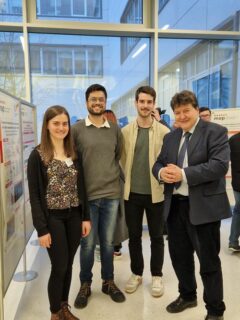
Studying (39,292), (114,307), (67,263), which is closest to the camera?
(67,263)

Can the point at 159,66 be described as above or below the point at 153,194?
above

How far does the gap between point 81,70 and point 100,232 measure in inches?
109

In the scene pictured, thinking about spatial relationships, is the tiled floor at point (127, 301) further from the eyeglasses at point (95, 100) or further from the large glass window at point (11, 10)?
the large glass window at point (11, 10)

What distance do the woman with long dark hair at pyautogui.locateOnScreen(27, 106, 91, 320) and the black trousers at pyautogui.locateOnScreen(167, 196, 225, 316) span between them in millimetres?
657

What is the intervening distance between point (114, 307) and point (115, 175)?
1.02 m

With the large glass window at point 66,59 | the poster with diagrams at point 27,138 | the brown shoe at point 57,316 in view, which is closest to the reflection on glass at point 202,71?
the large glass window at point 66,59

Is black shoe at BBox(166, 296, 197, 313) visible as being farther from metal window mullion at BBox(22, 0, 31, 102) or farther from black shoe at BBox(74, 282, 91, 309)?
metal window mullion at BBox(22, 0, 31, 102)

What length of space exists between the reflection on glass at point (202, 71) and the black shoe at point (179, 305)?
2.99 m

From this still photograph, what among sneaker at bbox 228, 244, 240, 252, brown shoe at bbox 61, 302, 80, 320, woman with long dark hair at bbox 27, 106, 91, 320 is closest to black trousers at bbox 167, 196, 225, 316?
woman with long dark hair at bbox 27, 106, 91, 320

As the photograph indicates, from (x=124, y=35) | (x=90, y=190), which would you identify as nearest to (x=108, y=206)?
(x=90, y=190)

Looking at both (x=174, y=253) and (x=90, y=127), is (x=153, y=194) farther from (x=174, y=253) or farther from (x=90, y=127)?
(x=90, y=127)

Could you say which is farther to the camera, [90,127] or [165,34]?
[165,34]

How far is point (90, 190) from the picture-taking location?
236 centimetres

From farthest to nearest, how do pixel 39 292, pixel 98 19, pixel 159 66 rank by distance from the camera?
pixel 159 66
pixel 98 19
pixel 39 292
